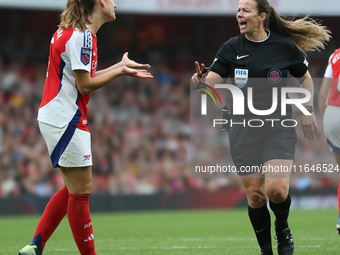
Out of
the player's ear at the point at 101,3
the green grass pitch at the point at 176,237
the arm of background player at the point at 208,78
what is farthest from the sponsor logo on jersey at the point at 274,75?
the green grass pitch at the point at 176,237

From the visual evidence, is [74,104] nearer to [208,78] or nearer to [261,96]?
[208,78]

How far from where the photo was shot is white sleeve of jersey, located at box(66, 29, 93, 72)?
12.1ft

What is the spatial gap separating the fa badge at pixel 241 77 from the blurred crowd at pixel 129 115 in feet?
28.1

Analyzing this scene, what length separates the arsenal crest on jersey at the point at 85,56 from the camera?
3.72m

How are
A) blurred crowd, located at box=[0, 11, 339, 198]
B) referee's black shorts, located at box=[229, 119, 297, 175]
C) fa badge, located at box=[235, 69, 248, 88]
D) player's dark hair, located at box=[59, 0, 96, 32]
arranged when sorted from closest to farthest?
player's dark hair, located at box=[59, 0, 96, 32]
referee's black shorts, located at box=[229, 119, 297, 175]
fa badge, located at box=[235, 69, 248, 88]
blurred crowd, located at box=[0, 11, 339, 198]

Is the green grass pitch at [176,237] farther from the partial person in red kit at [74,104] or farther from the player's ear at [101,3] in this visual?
the player's ear at [101,3]

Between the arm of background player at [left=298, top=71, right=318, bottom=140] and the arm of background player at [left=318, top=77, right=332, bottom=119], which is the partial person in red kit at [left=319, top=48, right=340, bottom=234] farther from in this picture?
the arm of background player at [left=298, top=71, right=318, bottom=140]

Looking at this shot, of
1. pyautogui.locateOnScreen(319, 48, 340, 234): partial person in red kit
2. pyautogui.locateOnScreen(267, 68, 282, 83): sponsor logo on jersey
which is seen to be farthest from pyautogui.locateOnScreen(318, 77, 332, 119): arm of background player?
pyautogui.locateOnScreen(267, 68, 282, 83): sponsor logo on jersey

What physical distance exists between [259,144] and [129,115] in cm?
996

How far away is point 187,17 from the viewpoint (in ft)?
52.0

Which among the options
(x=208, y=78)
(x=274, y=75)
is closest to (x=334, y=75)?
(x=274, y=75)

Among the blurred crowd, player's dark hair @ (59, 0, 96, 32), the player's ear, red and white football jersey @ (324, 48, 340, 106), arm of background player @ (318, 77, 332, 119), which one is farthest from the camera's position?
the blurred crowd

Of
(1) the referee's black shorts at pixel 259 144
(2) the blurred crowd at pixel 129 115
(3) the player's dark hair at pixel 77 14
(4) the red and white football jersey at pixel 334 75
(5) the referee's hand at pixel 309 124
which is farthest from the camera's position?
(2) the blurred crowd at pixel 129 115

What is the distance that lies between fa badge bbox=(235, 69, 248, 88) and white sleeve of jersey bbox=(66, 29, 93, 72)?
4.71 ft
